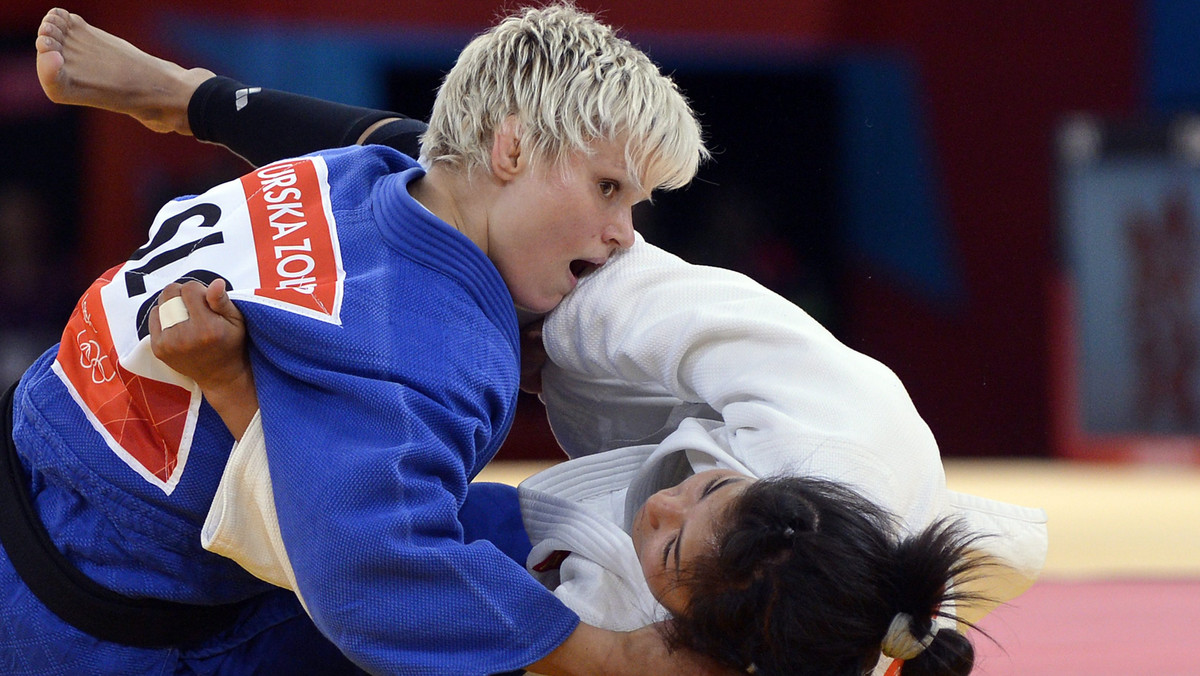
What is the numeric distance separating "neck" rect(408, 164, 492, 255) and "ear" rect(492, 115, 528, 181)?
30mm

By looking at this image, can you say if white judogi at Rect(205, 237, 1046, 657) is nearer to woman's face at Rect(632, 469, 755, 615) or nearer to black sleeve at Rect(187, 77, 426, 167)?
woman's face at Rect(632, 469, 755, 615)

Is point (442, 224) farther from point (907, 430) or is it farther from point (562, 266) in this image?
point (907, 430)

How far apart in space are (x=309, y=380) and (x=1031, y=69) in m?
5.80

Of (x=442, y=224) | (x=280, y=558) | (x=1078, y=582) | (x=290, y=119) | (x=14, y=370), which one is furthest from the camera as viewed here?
(x=14, y=370)

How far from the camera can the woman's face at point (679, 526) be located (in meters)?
1.24

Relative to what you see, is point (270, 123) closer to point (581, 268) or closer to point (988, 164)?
point (581, 268)

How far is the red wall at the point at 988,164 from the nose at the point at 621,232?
450 centimetres

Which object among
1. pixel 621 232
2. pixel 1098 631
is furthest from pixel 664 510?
pixel 1098 631

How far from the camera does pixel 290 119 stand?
6.10 feet

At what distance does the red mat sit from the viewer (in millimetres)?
2309

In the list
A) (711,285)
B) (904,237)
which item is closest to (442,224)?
(711,285)

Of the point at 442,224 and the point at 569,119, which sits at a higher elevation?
the point at 569,119

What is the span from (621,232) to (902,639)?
1.89ft

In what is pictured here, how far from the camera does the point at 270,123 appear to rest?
1854 millimetres
